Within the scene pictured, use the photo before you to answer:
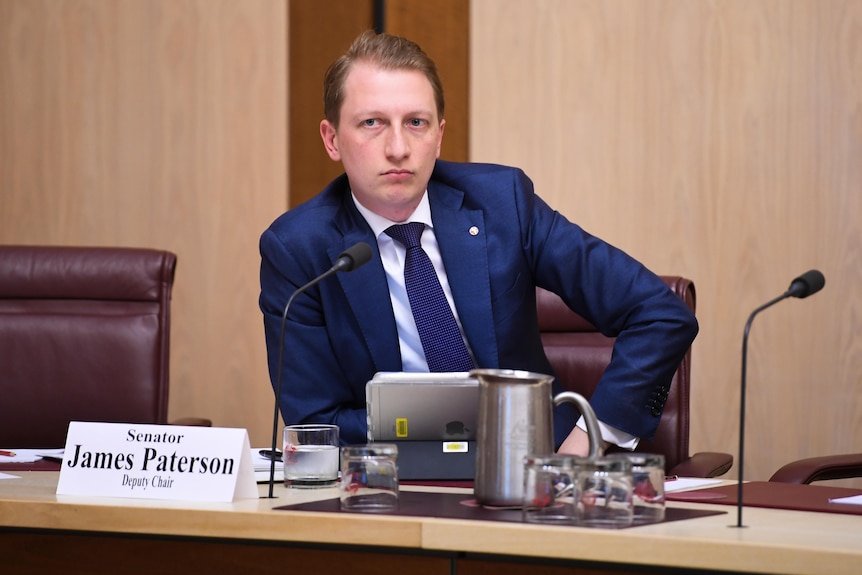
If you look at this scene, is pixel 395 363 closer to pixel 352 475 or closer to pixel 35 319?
pixel 352 475

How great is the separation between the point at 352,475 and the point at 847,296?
228 centimetres

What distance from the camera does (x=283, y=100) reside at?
3805 millimetres

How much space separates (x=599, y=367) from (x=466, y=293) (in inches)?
19.0

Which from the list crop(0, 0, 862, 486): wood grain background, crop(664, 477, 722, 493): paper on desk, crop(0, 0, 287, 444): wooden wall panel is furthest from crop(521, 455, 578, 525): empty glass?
crop(0, 0, 287, 444): wooden wall panel

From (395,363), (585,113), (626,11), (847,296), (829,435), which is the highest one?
(626,11)

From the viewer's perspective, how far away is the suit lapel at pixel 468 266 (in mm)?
2232

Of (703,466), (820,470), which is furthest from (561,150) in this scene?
(820,470)

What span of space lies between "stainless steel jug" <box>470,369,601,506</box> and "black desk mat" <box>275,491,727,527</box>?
1.2 inches

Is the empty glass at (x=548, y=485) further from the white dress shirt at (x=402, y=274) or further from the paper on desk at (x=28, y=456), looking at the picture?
the paper on desk at (x=28, y=456)

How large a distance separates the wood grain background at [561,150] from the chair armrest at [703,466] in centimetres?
108

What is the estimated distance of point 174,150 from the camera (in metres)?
3.90

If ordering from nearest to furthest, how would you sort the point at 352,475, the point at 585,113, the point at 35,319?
the point at 352,475 < the point at 35,319 < the point at 585,113

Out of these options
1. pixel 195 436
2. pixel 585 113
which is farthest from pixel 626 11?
pixel 195 436

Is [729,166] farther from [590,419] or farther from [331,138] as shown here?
[590,419]
